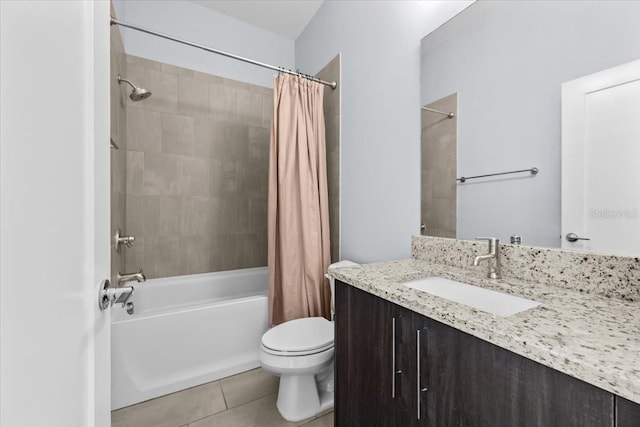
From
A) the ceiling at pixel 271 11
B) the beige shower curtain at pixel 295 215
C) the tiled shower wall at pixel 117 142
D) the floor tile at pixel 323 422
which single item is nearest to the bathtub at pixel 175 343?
the beige shower curtain at pixel 295 215

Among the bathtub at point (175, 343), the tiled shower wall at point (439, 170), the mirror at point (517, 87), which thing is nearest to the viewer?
the mirror at point (517, 87)

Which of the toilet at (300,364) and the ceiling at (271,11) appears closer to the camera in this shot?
the toilet at (300,364)

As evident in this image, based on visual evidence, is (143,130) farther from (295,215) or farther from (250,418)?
(250,418)

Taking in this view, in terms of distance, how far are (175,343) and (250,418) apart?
0.63 m

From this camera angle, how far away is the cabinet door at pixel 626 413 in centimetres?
43

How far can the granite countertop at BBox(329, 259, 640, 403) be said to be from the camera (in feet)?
1.53

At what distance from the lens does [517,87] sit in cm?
109

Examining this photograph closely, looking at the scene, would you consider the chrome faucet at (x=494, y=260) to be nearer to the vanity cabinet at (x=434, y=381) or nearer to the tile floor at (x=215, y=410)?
the vanity cabinet at (x=434, y=381)

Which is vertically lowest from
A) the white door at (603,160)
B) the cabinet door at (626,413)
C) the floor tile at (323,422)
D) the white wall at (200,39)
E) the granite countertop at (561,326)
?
the floor tile at (323,422)

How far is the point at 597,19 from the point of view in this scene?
2.93 ft

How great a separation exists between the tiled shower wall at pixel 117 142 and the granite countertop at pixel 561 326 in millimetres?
1575

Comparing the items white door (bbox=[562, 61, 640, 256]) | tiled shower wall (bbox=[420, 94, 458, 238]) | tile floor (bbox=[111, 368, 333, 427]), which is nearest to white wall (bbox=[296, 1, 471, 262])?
tiled shower wall (bbox=[420, 94, 458, 238])

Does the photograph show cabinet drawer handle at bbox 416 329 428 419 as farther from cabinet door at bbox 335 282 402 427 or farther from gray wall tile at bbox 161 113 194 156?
gray wall tile at bbox 161 113 194 156
